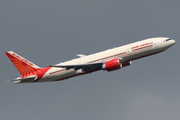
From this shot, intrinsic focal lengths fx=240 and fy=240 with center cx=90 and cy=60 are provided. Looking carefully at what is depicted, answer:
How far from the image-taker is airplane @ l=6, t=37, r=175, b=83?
58594 millimetres

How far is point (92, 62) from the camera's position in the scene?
202 feet

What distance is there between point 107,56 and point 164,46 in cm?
1414

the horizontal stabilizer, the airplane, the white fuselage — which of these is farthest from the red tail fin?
the white fuselage

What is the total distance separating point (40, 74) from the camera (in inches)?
2603

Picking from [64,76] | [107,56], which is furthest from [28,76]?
[107,56]

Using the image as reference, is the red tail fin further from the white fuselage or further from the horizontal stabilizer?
the white fuselage

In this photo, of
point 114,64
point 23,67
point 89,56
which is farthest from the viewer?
point 23,67

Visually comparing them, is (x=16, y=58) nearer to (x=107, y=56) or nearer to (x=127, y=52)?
(x=107, y=56)

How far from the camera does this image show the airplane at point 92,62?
2307 inches

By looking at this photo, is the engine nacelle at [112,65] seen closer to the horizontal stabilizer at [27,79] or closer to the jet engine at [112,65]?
the jet engine at [112,65]

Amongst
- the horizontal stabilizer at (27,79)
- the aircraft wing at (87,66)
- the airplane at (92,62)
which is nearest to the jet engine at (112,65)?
the airplane at (92,62)

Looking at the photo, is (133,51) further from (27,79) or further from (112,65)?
(27,79)

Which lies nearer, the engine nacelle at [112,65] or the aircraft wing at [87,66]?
the engine nacelle at [112,65]

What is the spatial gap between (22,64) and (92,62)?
20.8 m
